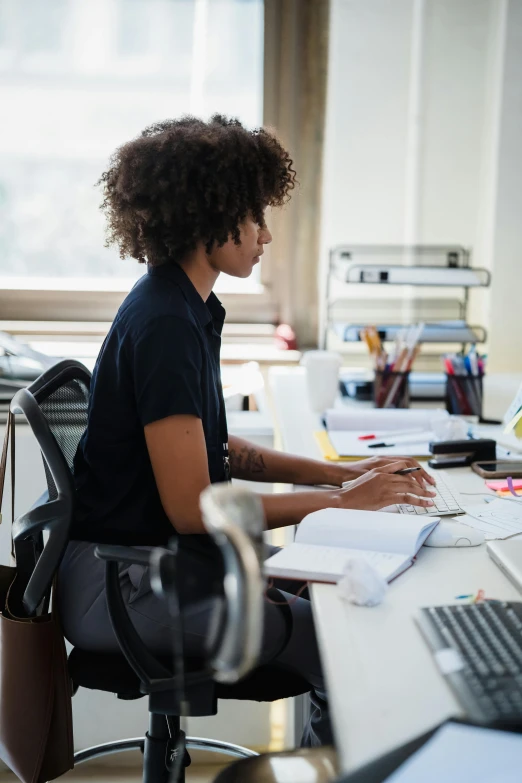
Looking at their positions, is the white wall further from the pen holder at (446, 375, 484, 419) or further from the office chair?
the office chair

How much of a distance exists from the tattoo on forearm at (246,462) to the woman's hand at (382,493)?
1.03 feet

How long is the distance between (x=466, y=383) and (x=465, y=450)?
371 millimetres

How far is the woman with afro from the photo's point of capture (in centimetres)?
117

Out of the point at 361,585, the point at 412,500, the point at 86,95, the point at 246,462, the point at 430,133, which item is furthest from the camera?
the point at 86,95

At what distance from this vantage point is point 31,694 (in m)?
1.23

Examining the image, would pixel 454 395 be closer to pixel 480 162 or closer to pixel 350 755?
pixel 480 162

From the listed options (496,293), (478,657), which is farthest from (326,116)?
(478,657)

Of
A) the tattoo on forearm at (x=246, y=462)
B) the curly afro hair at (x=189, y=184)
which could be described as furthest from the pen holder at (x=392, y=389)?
the curly afro hair at (x=189, y=184)

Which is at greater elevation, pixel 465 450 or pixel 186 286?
pixel 186 286

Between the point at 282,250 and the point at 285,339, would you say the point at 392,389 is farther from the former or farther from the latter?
the point at 282,250

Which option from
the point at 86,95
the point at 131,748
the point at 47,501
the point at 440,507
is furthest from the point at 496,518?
the point at 86,95

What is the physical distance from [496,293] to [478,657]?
1620 millimetres

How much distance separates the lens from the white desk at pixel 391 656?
0.70 m

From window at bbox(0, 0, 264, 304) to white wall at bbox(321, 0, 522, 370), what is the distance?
1.00 ft
